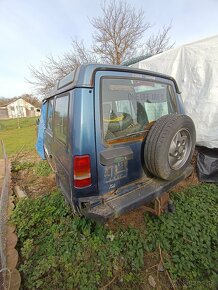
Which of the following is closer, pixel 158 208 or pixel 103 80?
pixel 103 80

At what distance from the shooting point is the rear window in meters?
1.86

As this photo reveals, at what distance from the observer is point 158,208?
231 centimetres

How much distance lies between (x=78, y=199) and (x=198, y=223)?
1.84m

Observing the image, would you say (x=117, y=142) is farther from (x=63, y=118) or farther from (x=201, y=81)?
(x=201, y=81)

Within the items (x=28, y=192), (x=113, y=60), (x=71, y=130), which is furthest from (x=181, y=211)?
(x=113, y=60)

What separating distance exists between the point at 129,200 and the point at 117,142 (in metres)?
0.65

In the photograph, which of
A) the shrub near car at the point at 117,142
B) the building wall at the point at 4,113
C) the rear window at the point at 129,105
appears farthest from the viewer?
the building wall at the point at 4,113

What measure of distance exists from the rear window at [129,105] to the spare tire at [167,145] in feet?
0.72

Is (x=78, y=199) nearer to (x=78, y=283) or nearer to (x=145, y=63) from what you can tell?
(x=78, y=283)

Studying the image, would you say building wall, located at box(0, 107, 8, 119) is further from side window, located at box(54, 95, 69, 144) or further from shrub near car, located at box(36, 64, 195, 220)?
shrub near car, located at box(36, 64, 195, 220)

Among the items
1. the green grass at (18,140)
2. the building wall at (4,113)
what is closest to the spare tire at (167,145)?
the green grass at (18,140)

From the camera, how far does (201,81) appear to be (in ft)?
12.0

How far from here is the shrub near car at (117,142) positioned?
5.64 feet

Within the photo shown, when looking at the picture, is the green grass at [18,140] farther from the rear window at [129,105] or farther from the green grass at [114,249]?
the rear window at [129,105]
